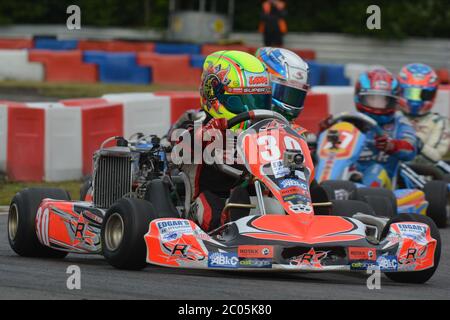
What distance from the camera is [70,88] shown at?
1914cm

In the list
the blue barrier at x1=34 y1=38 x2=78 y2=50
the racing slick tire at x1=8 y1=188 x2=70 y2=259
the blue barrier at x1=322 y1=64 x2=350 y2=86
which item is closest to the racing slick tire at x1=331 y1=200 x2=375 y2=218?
the racing slick tire at x1=8 y1=188 x2=70 y2=259

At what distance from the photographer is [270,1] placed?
2272 cm

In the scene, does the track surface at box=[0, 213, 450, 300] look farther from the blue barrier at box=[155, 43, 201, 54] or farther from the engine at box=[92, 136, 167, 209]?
the blue barrier at box=[155, 43, 201, 54]

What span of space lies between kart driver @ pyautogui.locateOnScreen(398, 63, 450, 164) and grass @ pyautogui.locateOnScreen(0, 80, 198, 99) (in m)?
6.39

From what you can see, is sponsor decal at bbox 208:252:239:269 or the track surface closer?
the track surface

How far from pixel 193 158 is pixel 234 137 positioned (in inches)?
12.2

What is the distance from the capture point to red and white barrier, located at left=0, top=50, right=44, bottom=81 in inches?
805

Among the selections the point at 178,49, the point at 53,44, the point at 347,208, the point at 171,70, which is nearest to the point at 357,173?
the point at 347,208

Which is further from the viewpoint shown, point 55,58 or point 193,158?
point 55,58

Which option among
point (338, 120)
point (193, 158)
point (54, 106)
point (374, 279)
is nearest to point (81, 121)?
point (54, 106)

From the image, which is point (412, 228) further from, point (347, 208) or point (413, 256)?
point (347, 208)

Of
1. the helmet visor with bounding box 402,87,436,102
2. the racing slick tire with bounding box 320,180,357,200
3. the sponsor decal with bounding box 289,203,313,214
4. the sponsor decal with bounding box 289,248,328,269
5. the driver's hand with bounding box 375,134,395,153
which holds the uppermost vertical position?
the sponsor decal with bounding box 289,203,313,214

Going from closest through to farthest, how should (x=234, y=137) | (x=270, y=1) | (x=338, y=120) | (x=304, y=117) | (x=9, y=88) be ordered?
1. (x=234, y=137)
2. (x=338, y=120)
3. (x=304, y=117)
4. (x=9, y=88)
5. (x=270, y=1)

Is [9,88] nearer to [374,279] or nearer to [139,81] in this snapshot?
[139,81]
